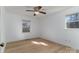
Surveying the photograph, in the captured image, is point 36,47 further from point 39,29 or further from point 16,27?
point 16,27

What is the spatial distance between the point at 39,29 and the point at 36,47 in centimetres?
29

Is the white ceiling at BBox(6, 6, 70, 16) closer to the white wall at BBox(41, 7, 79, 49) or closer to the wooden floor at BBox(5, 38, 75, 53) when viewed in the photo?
the white wall at BBox(41, 7, 79, 49)

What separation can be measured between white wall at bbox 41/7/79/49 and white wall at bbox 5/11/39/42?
5.3 inches

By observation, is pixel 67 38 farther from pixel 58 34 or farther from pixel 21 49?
pixel 21 49

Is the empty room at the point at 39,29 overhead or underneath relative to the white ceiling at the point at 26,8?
underneath

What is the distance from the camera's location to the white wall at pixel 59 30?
1255 mm

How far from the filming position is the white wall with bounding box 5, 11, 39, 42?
4.13ft

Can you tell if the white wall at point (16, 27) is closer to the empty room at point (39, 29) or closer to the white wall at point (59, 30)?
the empty room at point (39, 29)

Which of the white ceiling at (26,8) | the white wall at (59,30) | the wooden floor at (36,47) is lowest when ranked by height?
the wooden floor at (36,47)

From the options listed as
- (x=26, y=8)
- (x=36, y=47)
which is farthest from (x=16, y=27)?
(x=36, y=47)

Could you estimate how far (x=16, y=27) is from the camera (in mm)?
1313

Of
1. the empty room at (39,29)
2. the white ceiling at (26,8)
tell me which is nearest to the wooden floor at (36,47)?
the empty room at (39,29)
